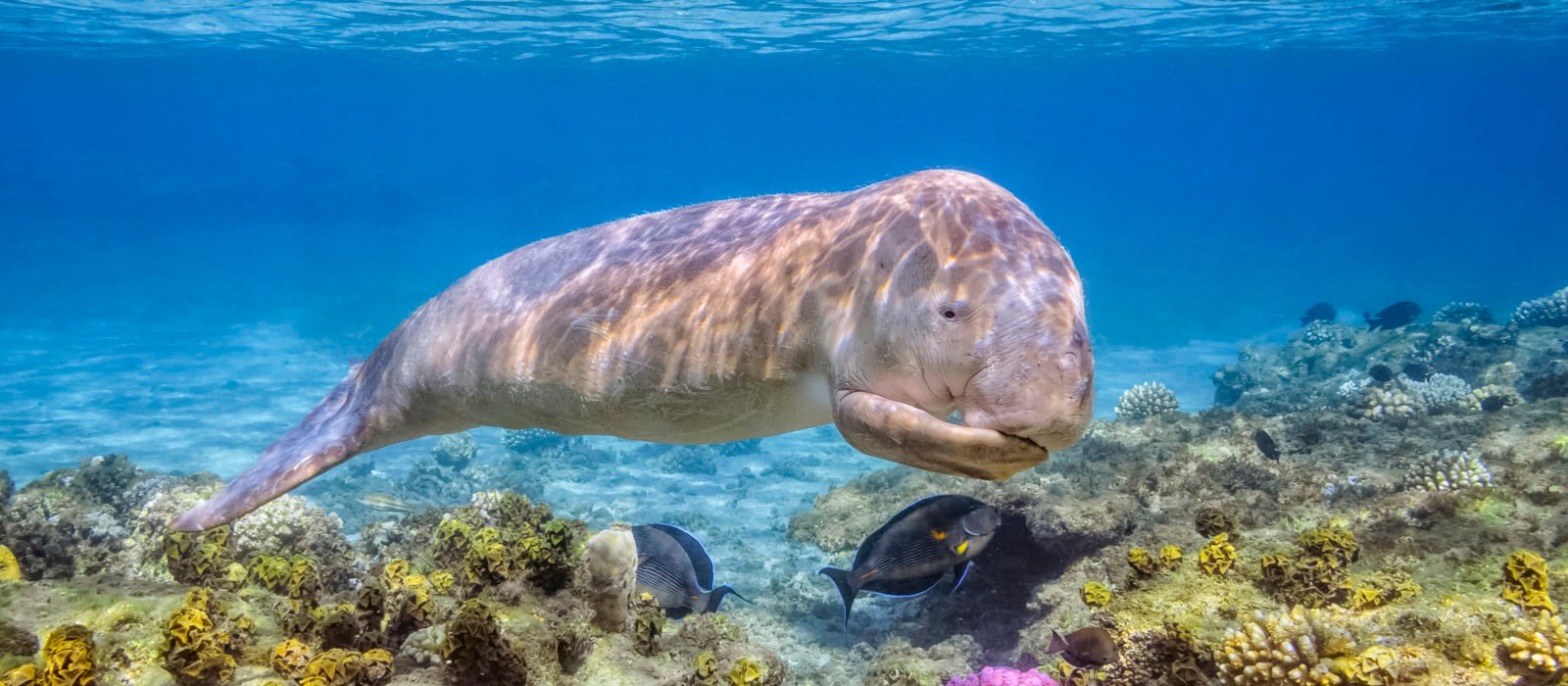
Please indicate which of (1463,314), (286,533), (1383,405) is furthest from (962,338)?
(1463,314)

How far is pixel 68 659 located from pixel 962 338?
2933 millimetres

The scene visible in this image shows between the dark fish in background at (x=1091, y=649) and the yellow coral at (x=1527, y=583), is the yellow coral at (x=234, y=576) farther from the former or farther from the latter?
the yellow coral at (x=1527, y=583)

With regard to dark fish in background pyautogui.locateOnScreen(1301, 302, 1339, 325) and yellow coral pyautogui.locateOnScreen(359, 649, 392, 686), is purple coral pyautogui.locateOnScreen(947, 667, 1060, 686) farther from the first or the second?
dark fish in background pyautogui.locateOnScreen(1301, 302, 1339, 325)

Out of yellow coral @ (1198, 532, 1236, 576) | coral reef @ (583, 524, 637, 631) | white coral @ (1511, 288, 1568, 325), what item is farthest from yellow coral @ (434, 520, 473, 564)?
white coral @ (1511, 288, 1568, 325)

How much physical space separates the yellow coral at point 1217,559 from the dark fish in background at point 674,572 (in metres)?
3.29

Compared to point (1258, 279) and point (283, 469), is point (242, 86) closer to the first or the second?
point (283, 469)

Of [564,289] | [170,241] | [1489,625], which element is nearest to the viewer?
[1489,625]

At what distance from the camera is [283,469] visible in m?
4.56

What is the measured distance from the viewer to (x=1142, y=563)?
13.4ft

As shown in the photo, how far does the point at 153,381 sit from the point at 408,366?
76.5ft

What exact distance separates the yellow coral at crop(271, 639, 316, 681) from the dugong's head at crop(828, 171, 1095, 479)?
2119mm

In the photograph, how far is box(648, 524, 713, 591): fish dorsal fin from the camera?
5969mm

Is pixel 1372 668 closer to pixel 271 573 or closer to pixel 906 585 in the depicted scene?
pixel 906 585

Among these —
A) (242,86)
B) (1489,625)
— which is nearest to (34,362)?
(1489,625)
